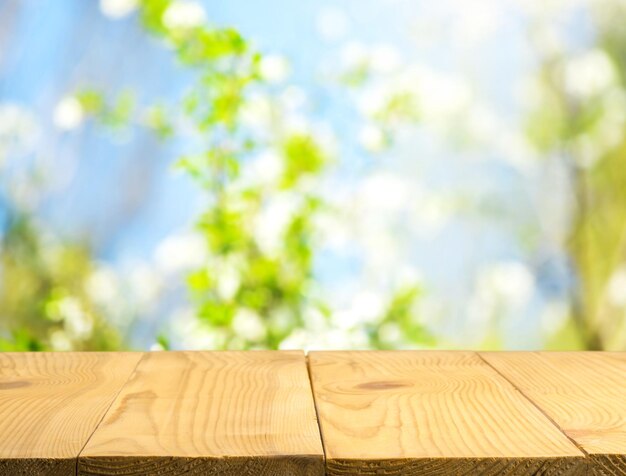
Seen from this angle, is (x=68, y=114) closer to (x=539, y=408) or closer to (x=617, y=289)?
(x=617, y=289)

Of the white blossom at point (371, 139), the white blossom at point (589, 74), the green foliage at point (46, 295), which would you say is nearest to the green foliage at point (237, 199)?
the white blossom at point (371, 139)

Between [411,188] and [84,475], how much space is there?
7.52 ft

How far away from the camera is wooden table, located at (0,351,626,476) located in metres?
0.66

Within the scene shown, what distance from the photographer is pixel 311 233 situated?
283cm

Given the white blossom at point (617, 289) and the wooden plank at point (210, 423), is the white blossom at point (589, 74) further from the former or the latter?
the wooden plank at point (210, 423)

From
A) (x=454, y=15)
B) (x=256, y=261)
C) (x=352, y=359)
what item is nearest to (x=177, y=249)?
(x=256, y=261)

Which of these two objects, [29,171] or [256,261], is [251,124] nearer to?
[256,261]

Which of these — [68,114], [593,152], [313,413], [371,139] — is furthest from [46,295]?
[313,413]

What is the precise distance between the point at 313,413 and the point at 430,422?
0.10m

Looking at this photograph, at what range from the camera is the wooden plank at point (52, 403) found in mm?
654

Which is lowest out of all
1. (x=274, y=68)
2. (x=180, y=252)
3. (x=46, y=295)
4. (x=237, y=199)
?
(x=46, y=295)

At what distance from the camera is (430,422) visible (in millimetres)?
758

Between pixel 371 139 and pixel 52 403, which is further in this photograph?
pixel 371 139

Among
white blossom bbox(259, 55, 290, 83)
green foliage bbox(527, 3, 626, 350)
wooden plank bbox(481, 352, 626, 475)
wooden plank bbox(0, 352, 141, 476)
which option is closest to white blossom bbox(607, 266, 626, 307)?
green foliage bbox(527, 3, 626, 350)
